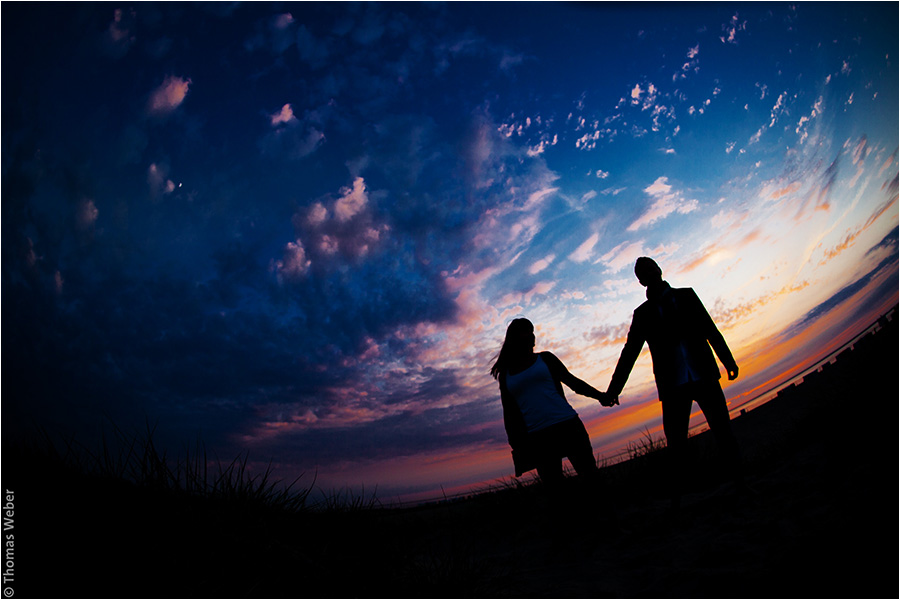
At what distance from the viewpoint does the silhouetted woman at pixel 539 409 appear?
128 inches

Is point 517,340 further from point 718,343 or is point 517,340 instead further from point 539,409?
point 718,343

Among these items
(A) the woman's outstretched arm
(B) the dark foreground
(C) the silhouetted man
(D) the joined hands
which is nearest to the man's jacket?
(C) the silhouetted man

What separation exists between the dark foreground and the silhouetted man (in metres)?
0.65

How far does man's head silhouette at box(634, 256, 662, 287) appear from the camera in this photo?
3645 millimetres

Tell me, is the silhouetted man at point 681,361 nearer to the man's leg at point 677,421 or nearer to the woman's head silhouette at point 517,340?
the man's leg at point 677,421

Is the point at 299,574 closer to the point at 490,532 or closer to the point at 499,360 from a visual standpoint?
the point at 499,360

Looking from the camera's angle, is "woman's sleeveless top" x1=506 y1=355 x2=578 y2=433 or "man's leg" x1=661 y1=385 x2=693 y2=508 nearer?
"woman's sleeveless top" x1=506 y1=355 x2=578 y2=433

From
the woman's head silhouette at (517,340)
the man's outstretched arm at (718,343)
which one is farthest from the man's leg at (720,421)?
the woman's head silhouette at (517,340)

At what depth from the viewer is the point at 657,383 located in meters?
3.45

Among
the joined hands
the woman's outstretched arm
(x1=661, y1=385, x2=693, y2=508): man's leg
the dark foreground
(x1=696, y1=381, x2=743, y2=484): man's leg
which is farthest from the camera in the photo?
the joined hands

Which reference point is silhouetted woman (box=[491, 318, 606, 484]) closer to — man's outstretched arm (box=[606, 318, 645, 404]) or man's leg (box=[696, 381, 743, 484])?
man's outstretched arm (box=[606, 318, 645, 404])

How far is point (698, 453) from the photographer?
5379 millimetres

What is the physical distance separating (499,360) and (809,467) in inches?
127

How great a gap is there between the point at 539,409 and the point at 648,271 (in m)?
1.86
